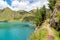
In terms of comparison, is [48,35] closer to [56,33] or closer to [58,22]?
[56,33]

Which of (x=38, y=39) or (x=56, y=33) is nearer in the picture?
(x=38, y=39)

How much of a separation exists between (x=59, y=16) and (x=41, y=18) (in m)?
59.1

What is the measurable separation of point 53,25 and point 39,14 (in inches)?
2247

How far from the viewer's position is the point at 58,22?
32875 mm

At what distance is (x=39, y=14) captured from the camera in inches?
3661

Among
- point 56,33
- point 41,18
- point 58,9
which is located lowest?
point 41,18

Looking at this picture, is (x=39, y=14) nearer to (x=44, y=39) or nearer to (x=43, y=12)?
(x=43, y=12)

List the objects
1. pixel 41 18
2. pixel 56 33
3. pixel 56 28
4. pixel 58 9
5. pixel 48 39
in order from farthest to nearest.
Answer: pixel 41 18
pixel 58 9
pixel 56 28
pixel 56 33
pixel 48 39

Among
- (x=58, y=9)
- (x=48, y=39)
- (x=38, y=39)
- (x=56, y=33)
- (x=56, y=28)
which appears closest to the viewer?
(x=38, y=39)

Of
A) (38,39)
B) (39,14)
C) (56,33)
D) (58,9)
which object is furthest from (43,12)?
(38,39)

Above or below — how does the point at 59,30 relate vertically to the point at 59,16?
below

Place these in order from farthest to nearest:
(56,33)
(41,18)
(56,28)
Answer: (41,18) → (56,28) → (56,33)

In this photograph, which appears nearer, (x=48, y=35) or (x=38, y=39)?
(x=38, y=39)

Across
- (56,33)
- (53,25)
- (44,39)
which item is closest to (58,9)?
(53,25)
